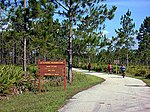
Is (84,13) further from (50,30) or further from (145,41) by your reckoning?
(145,41)

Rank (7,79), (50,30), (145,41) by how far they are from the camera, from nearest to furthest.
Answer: (7,79)
(50,30)
(145,41)

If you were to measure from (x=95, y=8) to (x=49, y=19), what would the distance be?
391 cm

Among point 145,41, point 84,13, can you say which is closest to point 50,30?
point 84,13

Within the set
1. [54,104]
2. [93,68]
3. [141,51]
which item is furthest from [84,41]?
[141,51]

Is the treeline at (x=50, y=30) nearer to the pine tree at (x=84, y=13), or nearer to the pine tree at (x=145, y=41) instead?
the pine tree at (x=84, y=13)

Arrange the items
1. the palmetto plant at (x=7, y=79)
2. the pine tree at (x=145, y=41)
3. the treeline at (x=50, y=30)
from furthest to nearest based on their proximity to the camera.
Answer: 1. the pine tree at (x=145, y=41)
2. the treeline at (x=50, y=30)
3. the palmetto plant at (x=7, y=79)

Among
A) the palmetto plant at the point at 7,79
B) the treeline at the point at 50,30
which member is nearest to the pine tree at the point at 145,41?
A: the treeline at the point at 50,30

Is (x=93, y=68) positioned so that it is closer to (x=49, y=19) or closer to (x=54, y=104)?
(x=49, y=19)

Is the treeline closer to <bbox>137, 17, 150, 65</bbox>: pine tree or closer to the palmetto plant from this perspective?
the palmetto plant

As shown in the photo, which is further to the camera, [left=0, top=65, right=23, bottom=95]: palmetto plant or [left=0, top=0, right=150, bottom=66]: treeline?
[left=0, top=0, right=150, bottom=66]: treeline

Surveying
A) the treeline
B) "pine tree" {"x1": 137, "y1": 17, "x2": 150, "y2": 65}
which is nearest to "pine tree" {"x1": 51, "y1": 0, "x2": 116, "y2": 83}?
the treeline

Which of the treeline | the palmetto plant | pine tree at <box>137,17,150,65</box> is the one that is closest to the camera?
the palmetto plant

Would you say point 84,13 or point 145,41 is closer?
point 84,13

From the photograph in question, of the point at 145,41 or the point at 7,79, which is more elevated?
the point at 145,41
